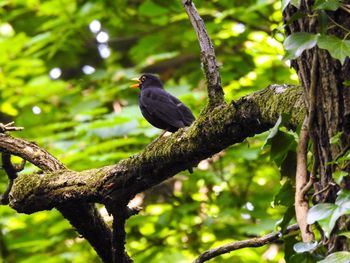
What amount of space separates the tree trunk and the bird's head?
422 centimetres

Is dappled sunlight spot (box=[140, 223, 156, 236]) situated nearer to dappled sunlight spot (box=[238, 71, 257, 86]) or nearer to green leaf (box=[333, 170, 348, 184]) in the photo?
dappled sunlight spot (box=[238, 71, 257, 86])

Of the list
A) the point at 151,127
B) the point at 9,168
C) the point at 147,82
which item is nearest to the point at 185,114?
the point at 151,127

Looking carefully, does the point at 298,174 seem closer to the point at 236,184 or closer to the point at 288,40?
the point at 288,40

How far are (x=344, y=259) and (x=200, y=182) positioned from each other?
4685 mm

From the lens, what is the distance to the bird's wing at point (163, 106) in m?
5.37

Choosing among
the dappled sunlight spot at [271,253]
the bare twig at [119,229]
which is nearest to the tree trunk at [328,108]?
the bare twig at [119,229]

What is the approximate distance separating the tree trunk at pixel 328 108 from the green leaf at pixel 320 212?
168 mm

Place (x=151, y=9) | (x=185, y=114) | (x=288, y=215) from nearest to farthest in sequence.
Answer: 1. (x=288, y=215)
2. (x=185, y=114)
3. (x=151, y=9)

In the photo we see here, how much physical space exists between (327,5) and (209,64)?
83 cm

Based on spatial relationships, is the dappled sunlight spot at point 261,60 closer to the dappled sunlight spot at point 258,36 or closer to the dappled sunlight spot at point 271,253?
the dappled sunlight spot at point 258,36

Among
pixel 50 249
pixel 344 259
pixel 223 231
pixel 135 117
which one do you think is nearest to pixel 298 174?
pixel 344 259

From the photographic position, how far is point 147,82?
6.59 meters

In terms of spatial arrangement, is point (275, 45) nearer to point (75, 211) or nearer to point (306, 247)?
point (75, 211)

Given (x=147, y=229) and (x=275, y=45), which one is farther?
(x=147, y=229)
